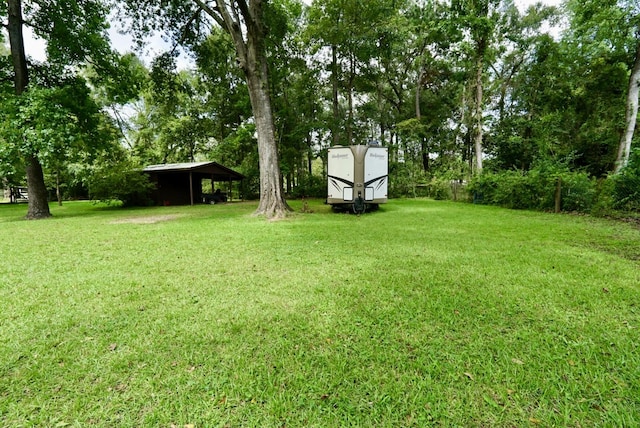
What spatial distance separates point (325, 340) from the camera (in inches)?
81.7

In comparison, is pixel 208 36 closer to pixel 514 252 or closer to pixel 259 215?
pixel 259 215

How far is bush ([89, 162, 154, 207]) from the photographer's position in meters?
14.9

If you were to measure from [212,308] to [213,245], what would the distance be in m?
2.86

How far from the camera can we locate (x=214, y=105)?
22562 millimetres

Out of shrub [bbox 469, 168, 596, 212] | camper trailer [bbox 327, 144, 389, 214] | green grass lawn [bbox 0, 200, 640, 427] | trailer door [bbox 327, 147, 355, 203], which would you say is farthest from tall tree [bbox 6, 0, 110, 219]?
shrub [bbox 469, 168, 596, 212]

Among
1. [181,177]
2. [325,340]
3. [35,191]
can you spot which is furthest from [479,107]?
[35,191]

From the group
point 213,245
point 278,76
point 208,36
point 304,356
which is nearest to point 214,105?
point 278,76

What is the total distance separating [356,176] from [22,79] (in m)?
13.3

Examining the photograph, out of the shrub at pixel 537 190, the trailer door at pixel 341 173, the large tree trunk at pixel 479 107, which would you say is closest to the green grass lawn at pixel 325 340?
the shrub at pixel 537 190

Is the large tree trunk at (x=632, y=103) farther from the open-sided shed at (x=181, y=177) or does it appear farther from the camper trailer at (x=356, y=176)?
the open-sided shed at (x=181, y=177)

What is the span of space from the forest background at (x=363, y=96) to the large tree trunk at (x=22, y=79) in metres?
0.20

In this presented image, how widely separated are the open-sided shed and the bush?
1.15m

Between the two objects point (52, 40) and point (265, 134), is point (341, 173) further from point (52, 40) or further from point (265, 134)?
point (52, 40)

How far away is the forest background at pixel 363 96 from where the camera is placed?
9.69 m
